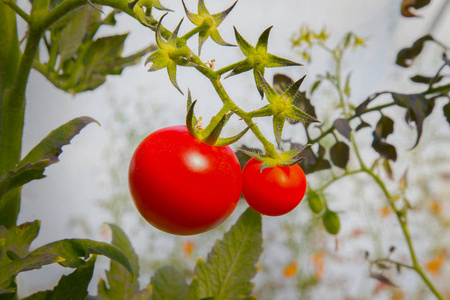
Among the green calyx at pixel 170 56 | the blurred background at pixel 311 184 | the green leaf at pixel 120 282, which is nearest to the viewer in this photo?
the green calyx at pixel 170 56

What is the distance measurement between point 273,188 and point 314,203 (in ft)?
0.50

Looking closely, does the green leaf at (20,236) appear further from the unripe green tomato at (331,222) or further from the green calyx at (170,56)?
the unripe green tomato at (331,222)

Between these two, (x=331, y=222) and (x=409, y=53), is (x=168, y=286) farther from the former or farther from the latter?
(x=409, y=53)

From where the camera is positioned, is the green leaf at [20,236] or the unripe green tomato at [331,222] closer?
the green leaf at [20,236]

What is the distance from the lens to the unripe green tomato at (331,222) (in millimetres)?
393

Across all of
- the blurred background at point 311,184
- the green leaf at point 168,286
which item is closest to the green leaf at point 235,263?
the green leaf at point 168,286

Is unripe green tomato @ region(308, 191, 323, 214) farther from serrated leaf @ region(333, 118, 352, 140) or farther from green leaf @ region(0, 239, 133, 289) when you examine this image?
green leaf @ region(0, 239, 133, 289)

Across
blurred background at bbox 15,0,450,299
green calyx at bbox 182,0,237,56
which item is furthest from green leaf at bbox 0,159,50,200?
blurred background at bbox 15,0,450,299

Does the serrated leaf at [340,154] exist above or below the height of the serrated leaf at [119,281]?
above

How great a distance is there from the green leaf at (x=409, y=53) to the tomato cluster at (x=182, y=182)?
10.5 inches

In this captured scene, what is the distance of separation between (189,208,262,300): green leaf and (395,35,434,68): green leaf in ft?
0.74

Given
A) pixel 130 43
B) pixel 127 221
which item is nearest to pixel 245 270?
pixel 130 43

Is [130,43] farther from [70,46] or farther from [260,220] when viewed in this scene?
[260,220]

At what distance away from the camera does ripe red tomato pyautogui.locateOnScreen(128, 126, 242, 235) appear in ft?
0.72
